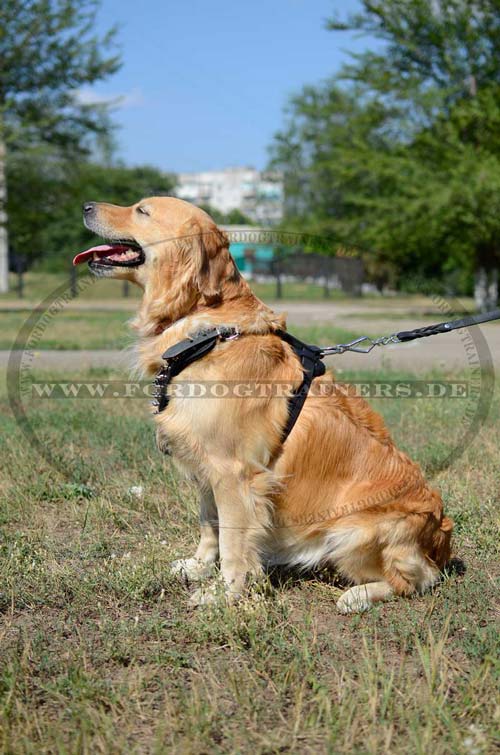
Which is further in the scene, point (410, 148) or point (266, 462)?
point (410, 148)

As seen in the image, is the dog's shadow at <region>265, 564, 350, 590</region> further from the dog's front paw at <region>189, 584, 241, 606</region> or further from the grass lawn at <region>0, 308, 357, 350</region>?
the grass lawn at <region>0, 308, 357, 350</region>

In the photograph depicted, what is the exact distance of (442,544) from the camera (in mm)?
3523

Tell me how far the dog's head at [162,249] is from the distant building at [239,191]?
0.78 m

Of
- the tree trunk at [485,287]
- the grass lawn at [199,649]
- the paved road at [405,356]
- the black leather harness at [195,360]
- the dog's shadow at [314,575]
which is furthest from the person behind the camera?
the tree trunk at [485,287]

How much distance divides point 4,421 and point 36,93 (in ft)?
55.6

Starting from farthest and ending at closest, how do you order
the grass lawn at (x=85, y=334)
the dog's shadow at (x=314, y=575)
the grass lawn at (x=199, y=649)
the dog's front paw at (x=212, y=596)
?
the grass lawn at (x=85, y=334)
the dog's shadow at (x=314, y=575)
the dog's front paw at (x=212, y=596)
the grass lawn at (x=199, y=649)

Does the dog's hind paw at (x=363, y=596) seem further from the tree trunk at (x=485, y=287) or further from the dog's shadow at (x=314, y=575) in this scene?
A: the tree trunk at (x=485, y=287)

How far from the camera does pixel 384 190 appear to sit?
64.1 ft

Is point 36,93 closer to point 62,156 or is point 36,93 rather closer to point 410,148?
point 62,156

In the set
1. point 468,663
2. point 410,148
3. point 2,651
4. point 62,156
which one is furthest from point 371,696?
point 62,156

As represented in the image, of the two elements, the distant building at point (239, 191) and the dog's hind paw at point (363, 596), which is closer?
the dog's hind paw at point (363, 596)

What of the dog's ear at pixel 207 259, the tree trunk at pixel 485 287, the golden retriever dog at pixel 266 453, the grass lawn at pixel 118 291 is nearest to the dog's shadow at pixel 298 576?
the golden retriever dog at pixel 266 453

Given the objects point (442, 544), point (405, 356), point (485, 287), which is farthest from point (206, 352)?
point (485, 287)

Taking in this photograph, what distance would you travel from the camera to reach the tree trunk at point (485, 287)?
20.8m
